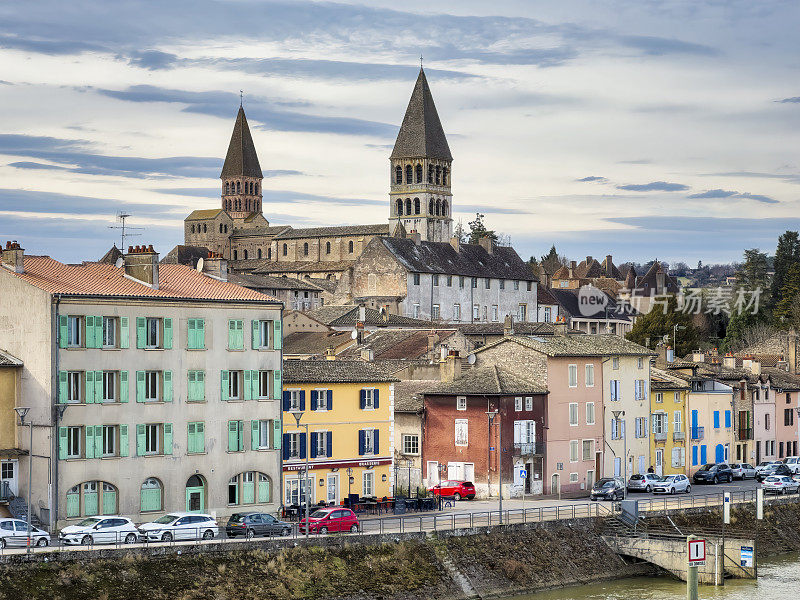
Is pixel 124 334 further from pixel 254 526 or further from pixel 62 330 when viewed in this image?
pixel 254 526

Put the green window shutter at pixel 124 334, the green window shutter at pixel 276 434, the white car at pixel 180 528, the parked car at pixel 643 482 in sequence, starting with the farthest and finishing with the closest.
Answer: the parked car at pixel 643 482 → the green window shutter at pixel 276 434 → the green window shutter at pixel 124 334 → the white car at pixel 180 528

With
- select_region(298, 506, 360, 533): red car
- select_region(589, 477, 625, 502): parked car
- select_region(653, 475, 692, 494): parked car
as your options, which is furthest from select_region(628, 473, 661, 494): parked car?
select_region(298, 506, 360, 533): red car

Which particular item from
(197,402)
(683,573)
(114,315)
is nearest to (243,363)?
(197,402)

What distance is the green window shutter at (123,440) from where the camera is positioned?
5312 centimetres

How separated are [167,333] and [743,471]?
40.3 m

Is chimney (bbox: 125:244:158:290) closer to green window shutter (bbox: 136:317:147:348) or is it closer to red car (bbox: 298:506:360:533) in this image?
green window shutter (bbox: 136:317:147:348)

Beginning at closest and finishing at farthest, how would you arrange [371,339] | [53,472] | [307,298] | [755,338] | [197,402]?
[53,472] < [197,402] < [371,339] < [755,338] < [307,298]

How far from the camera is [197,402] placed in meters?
55.9

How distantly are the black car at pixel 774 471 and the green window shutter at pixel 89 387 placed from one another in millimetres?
43716

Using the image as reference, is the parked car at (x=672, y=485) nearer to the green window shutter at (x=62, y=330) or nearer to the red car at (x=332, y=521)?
the red car at (x=332, y=521)

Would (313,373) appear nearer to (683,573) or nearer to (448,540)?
(448,540)

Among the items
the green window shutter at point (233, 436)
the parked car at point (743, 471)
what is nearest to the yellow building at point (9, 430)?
the green window shutter at point (233, 436)

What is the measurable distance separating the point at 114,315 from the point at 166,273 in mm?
6806

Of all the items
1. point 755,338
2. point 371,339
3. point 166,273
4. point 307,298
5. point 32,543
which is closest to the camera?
point 32,543
